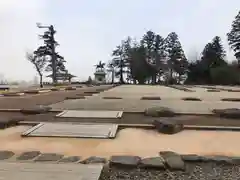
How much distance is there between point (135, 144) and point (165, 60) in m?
49.1

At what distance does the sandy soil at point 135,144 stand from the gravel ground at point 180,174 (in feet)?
1.90

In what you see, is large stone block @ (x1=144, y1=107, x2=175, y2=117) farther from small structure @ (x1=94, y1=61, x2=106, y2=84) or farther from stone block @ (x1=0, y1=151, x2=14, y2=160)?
small structure @ (x1=94, y1=61, x2=106, y2=84)

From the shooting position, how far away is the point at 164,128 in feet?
16.7

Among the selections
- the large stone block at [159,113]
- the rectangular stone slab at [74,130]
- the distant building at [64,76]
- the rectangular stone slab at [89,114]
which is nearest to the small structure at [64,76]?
the distant building at [64,76]

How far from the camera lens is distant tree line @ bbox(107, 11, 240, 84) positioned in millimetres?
46156

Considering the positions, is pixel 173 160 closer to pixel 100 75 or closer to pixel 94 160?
pixel 94 160

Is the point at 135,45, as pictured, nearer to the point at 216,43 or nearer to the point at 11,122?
the point at 216,43

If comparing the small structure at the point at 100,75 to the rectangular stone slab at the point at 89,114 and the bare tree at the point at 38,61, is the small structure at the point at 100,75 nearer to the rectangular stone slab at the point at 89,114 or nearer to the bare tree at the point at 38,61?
the bare tree at the point at 38,61

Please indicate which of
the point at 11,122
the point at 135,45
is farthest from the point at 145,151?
the point at 135,45

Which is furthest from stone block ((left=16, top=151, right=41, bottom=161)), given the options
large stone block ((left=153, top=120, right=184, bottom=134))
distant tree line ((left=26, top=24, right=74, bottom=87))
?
distant tree line ((left=26, top=24, right=74, bottom=87))

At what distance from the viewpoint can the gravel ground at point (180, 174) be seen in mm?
3070

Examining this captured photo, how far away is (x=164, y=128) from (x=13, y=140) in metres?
2.40

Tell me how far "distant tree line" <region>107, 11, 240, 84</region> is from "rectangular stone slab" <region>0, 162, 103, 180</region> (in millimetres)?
42679

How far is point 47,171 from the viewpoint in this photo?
303 cm
